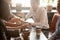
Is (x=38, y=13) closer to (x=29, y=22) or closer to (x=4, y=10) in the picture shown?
(x=29, y=22)

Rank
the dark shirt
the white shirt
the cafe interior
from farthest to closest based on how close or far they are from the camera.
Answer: the white shirt < the dark shirt < the cafe interior

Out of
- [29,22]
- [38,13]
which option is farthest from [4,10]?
[38,13]

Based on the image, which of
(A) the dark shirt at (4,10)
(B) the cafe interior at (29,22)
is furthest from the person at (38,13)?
(A) the dark shirt at (4,10)

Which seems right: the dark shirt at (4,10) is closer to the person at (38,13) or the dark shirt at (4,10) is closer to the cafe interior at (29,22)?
the cafe interior at (29,22)

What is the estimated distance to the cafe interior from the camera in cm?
180

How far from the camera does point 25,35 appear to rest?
1.77 metres

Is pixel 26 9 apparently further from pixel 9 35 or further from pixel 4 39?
pixel 4 39

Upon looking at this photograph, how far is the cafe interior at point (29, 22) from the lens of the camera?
5.91 ft

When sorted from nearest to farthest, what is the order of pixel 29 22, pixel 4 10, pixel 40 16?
pixel 29 22 → pixel 4 10 → pixel 40 16

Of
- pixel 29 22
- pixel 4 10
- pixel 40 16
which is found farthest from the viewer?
pixel 40 16

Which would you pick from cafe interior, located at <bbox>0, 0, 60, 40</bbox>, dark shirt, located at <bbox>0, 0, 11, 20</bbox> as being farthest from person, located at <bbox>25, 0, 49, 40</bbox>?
dark shirt, located at <bbox>0, 0, 11, 20</bbox>

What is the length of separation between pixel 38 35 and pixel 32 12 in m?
1.09

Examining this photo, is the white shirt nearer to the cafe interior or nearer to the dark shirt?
the cafe interior

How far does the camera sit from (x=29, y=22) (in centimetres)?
261
